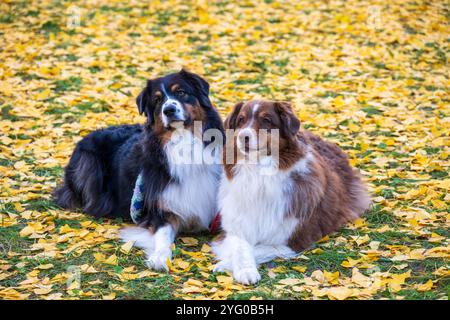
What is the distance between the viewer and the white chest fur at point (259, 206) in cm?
510

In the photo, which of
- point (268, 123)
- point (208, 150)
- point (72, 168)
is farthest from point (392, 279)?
point (72, 168)

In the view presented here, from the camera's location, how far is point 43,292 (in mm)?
4535

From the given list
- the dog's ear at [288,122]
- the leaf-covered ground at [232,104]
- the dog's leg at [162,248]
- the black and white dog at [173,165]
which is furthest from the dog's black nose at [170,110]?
the leaf-covered ground at [232,104]

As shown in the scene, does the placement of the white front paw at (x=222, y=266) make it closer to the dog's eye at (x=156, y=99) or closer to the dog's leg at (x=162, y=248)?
the dog's leg at (x=162, y=248)

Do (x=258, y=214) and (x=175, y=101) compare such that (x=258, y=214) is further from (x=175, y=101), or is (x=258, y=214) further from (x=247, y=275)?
(x=175, y=101)

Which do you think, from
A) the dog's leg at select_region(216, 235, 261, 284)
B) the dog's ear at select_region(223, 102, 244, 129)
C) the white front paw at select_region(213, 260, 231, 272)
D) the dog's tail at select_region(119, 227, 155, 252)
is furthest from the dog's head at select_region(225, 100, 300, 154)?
the dog's tail at select_region(119, 227, 155, 252)

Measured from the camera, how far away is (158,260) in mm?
5027

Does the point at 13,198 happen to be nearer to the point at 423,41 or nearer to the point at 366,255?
the point at 366,255

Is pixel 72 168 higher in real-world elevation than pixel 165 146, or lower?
lower

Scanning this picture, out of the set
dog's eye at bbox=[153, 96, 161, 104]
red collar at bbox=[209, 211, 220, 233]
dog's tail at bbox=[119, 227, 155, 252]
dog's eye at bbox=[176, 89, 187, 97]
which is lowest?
dog's tail at bbox=[119, 227, 155, 252]

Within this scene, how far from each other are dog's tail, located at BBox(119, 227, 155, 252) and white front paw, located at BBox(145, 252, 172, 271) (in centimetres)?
23

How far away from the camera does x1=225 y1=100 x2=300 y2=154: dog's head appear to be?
16.4ft

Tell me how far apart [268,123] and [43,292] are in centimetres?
217

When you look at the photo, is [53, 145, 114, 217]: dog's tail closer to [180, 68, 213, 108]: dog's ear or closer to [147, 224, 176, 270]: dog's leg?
[147, 224, 176, 270]: dog's leg
